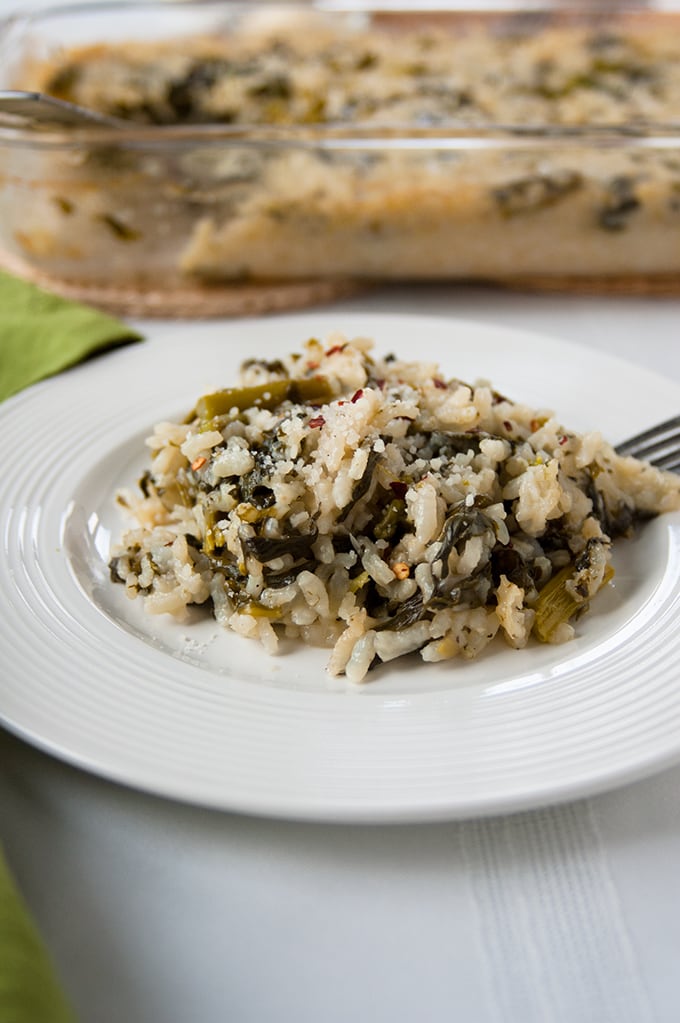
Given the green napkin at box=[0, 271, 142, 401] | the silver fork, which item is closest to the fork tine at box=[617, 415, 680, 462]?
the silver fork

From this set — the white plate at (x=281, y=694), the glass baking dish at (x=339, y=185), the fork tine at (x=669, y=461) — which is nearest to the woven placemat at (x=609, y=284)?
the glass baking dish at (x=339, y=185)

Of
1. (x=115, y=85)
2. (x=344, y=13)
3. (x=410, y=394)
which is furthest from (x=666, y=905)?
(x=344, y=13)

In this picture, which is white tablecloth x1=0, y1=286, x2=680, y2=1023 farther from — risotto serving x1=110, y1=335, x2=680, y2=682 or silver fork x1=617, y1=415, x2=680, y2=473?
silver fork x1=617, y1=415, x2=680, y2=473

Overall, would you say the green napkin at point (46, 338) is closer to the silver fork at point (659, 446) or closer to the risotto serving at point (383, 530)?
the risotto serving at point (383, 530)

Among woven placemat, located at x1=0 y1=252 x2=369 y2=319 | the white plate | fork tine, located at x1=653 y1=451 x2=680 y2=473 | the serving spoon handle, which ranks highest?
the serving spoon handle

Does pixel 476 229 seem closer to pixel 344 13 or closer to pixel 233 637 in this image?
pixel 344 13

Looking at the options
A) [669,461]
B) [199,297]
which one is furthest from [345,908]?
[199,297]
